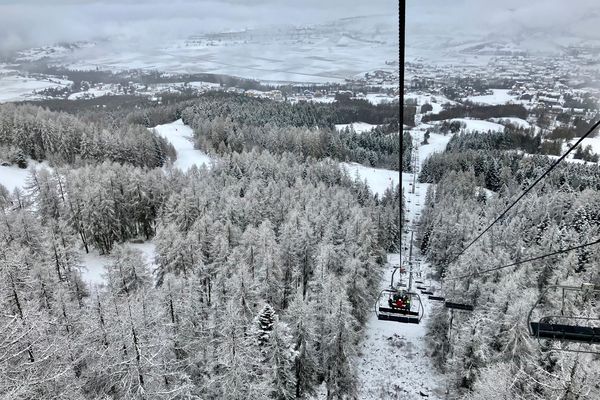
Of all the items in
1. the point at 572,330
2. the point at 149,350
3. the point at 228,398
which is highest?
the point at 572,330

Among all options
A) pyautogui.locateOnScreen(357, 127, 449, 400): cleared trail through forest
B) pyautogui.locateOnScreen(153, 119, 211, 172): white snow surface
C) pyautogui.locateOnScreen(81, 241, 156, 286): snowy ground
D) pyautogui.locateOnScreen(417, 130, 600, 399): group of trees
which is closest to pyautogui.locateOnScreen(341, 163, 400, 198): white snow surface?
pyautogui.locateOnScreen(417, 130, 600, 399): group of trees

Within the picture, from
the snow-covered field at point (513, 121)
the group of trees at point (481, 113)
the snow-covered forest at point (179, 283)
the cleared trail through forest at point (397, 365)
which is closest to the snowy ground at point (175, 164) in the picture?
the snow-covered forest at point (179, 283)

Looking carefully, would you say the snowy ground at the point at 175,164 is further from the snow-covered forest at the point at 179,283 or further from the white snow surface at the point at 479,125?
the white snow surface at the point at 479,125

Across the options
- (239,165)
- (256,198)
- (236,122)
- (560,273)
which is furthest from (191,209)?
(236,122)

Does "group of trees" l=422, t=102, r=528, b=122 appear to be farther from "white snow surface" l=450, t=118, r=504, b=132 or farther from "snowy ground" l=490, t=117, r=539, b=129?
"white snow surface" l=450, t=118, r=504, b=132

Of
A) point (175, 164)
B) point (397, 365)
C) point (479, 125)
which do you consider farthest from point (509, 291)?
point (479, 125)

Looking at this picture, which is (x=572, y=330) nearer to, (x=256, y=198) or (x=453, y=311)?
(x=453, y=311)
